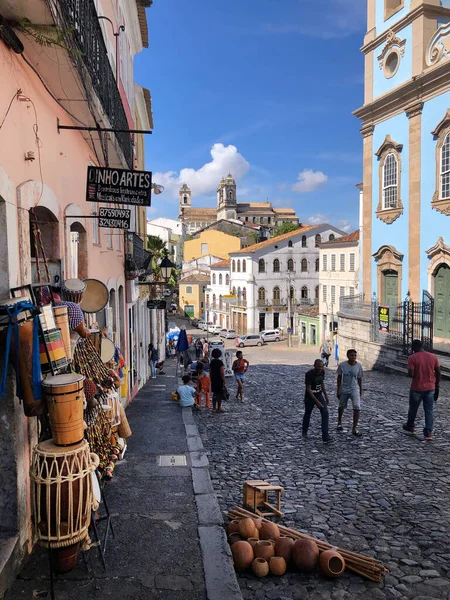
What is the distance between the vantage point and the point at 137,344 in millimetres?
17000

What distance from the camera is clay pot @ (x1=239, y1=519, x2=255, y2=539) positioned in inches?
206

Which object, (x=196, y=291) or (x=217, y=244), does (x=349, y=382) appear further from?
(x=217, y=244)

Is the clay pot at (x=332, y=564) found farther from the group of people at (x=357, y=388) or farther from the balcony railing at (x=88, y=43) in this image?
the balcony railing at (x=88, y=43)

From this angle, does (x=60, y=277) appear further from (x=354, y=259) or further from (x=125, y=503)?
(x=354, y=259)

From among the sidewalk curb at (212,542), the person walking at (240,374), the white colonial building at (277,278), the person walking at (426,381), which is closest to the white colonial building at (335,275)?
the white colonial building at (277,278)

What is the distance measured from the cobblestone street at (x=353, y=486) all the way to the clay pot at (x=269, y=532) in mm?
423

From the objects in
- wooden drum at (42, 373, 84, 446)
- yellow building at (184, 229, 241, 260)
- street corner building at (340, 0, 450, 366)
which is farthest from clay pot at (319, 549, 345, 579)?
yellow building at (184, 229, 241, 260)

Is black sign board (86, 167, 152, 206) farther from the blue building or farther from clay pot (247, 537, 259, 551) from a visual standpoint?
the blue building

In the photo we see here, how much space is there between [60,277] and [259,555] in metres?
3.58

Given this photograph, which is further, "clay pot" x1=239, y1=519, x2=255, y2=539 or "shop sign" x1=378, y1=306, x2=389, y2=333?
"shop sign" x1=378, y1=306, x2=389, y2=333

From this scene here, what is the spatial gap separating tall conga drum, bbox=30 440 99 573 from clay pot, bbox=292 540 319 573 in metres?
1.91

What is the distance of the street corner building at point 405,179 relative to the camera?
67.4 feet

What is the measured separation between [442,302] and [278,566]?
59.7 feet

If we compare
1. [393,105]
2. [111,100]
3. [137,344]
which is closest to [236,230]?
[393,105]
